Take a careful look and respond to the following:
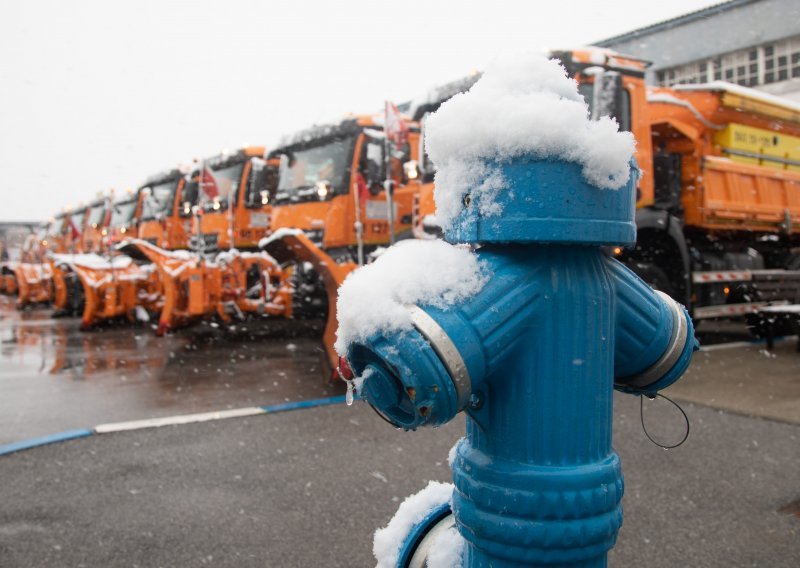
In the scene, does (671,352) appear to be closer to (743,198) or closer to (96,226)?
(743,198)

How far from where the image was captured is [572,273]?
1.25 metres

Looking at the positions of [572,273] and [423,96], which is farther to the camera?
[423,96]

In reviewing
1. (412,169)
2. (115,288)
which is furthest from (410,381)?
(115,288)

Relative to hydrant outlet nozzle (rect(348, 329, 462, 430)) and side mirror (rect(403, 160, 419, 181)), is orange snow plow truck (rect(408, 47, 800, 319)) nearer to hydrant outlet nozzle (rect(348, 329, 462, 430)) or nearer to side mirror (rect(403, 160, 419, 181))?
side mirror (rect(403, 160, 419, 181))

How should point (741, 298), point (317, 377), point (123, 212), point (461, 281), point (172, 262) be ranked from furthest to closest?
1. point (123, 212)
2. point (172, 262)
3. point (741, 298)
4. point (317, 377)
5. point (461, 281)

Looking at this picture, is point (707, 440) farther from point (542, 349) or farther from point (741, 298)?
point (741, 298)

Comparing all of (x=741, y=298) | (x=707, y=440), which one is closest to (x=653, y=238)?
(x=741, y=298)

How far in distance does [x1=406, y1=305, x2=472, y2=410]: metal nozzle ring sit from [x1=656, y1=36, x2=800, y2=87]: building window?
78.2ft

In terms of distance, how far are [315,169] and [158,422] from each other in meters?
6.37


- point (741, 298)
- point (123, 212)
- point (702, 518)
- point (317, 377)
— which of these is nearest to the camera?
point (702, 518)

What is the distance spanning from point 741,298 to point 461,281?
386 inches

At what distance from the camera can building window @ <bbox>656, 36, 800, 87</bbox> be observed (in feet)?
68.4

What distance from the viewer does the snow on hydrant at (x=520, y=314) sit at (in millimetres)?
1161

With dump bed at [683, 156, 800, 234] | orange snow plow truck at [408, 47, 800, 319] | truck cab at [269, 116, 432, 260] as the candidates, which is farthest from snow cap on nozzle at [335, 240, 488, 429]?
dump bed at [683, 156, 800, 234]
